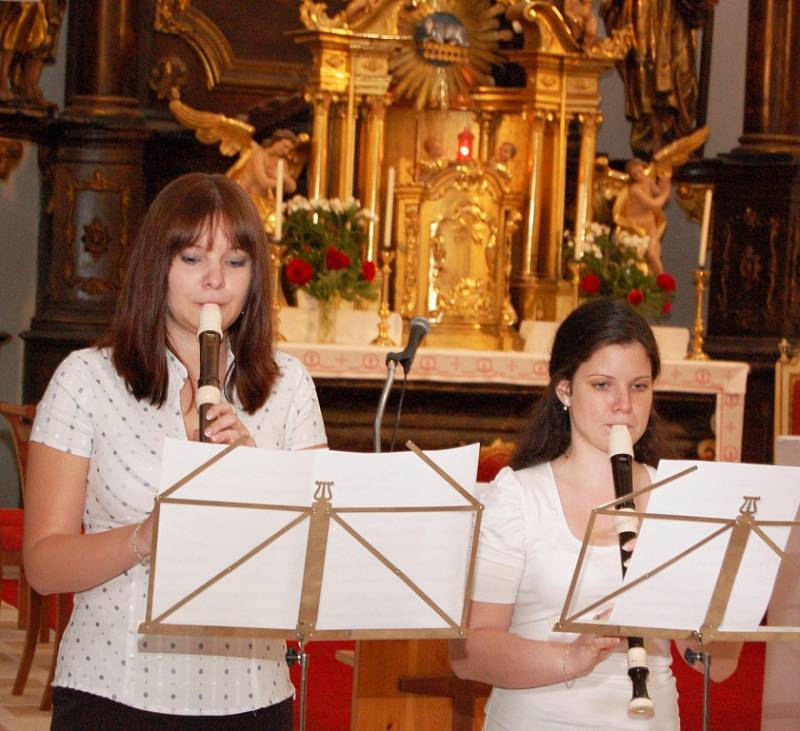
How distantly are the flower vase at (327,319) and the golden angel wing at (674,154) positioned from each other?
240cm

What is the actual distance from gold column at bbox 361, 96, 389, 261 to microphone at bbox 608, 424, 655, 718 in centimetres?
616

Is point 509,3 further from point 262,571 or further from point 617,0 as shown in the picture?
point 262,571

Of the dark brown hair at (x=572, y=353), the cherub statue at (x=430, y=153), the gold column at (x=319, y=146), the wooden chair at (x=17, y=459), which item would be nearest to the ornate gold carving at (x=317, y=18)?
the gold column at (x=319, y=146)

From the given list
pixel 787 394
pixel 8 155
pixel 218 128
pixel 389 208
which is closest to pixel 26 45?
pixel 8 155

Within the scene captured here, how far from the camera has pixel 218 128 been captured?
9.02m

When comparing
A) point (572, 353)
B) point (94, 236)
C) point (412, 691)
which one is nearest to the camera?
point (572, 353)

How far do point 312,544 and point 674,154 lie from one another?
769 cm

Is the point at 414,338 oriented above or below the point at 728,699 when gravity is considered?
above

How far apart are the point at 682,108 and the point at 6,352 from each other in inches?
184

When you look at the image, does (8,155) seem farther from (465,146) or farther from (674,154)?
(674,154)

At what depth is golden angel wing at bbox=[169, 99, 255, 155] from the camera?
8953 millimetres

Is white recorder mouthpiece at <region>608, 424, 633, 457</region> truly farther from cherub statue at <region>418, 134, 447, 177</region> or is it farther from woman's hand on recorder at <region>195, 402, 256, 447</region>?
cherub statue at <region>418, 134, 447, 177</region>

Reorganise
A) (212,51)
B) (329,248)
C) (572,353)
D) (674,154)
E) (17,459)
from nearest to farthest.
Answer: (572,353) < (17,459) < (329,248) < (674,154) < (212,51)

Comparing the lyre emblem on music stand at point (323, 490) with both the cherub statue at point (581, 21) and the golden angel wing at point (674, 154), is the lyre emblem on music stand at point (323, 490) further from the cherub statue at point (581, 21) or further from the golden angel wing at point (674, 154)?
the golden angel wing at point (674, 154)
